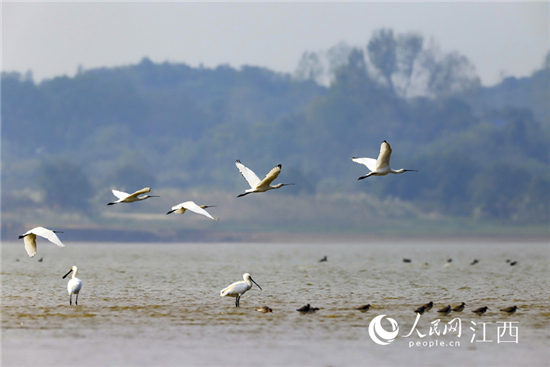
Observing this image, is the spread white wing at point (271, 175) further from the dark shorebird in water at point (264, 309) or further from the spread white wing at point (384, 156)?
the dark shorebird in water at point (264, 309)

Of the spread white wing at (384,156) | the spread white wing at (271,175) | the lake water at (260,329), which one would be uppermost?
the spread white wing at (384,156)

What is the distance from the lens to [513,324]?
24.1 meters

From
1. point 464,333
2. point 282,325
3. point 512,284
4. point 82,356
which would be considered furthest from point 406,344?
point 512,284

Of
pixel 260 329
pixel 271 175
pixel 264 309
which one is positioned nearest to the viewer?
pixel 260 329

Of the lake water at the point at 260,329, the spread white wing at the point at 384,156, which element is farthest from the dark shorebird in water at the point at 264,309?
the spread white wing at the point at 384,156

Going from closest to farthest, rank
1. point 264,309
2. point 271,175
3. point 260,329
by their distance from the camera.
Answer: point 260,329 → point 271,175 → point 264,309

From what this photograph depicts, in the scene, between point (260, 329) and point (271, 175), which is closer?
point (260, 329)

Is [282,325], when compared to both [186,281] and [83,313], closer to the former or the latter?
[83,313]

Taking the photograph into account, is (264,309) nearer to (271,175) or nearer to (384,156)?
(271,175)

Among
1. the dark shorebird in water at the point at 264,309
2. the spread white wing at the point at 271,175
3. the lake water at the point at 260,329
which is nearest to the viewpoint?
the lake water at the point at 260,329

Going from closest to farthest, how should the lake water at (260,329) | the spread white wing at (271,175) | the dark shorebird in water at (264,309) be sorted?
the lake water at (260,329) → the spread white wing at (271,175) → the dark shorebird in water at (264,309)

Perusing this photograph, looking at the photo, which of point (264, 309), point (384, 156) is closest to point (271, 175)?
point (384, 156)

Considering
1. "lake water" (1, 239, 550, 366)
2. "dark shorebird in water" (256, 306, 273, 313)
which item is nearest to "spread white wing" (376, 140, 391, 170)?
"lake water" (1, 239, 550, 366)

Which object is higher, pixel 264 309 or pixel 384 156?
pixel 384 156
